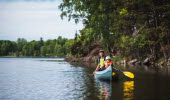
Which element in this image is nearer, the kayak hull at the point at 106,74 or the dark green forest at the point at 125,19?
the kayak hull at the point at 106,74

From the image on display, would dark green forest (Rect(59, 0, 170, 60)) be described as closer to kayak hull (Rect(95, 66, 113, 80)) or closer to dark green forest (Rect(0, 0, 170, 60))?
dark green forest (Rect(0, 0, 170, 60))

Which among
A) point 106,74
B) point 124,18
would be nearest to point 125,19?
point 124,18

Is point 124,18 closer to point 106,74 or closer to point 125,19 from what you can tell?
point 125,19

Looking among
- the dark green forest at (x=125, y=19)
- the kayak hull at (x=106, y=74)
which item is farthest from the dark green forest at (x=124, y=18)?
the kayak hull at (x=106, y=74)

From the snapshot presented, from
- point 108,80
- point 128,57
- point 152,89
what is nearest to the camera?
point 152,89

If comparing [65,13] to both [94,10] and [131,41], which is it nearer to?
[94,10]

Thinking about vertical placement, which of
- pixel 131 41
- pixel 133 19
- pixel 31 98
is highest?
pixel 133 19

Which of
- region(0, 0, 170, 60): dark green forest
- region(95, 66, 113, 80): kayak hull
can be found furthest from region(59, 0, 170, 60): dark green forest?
region(95, 66, 113, 80): kayak hull

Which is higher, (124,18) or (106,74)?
(124,18)

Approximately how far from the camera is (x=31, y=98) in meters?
12.7

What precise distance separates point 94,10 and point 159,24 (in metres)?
9.99

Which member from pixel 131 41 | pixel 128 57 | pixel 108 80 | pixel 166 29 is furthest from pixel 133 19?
pixel 108 80

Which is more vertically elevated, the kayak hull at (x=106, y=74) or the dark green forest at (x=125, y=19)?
the dark green forest at (x=125, y=19)

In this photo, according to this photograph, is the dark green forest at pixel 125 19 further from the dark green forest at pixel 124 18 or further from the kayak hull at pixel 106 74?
the kayak hull at pixel 106 74
